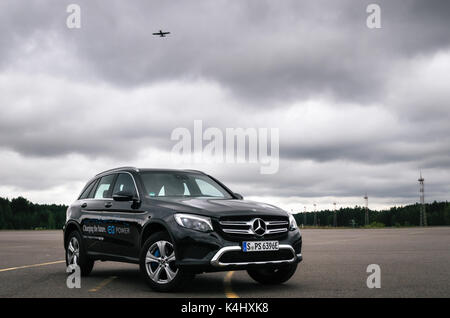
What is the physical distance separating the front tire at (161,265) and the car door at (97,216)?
1.68 m

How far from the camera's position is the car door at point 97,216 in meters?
10.6

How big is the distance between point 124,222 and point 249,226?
7.50 ft

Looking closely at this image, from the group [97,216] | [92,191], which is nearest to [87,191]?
[92,191]

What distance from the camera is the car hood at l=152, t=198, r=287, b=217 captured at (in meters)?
8.63

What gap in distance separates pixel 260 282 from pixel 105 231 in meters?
2.75

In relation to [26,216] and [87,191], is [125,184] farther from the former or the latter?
[26,216]

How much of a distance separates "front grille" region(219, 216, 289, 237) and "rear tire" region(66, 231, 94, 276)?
12.4ft

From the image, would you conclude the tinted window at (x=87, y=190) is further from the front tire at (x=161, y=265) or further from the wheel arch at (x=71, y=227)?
the front tire at (x=161, y=265)

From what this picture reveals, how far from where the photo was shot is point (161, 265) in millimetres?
8797

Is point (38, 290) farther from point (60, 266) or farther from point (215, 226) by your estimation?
point (60, 266)

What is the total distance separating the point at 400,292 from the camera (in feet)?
28.6

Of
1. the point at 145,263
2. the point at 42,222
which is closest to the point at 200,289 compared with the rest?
the point at 145,263

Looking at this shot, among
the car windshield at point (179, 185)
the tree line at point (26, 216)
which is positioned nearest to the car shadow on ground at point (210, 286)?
the car windshield at point (179, 185)
